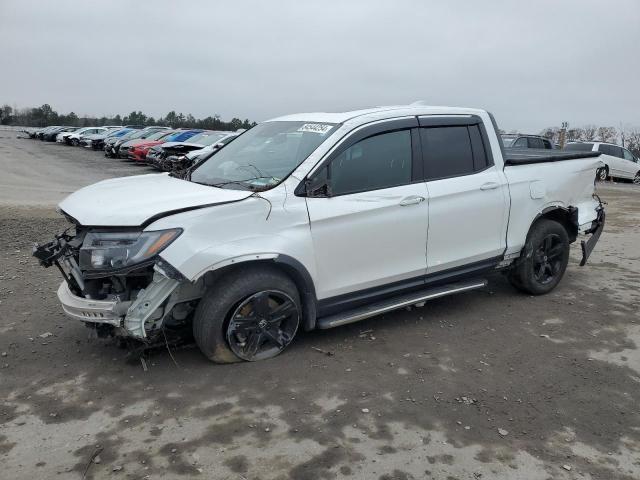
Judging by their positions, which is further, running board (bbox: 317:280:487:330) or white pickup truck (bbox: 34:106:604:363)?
running board (bbox: 317:280:487:330)

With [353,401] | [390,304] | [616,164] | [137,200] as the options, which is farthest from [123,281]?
[616,164]

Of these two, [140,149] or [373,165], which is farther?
[140,149]

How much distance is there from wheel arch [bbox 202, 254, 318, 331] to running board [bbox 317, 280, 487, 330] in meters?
0.13

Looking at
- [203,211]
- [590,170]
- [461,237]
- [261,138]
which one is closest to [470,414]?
[461,237]

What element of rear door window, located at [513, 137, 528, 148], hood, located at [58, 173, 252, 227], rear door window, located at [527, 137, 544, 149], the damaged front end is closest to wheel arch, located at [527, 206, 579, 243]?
hood, located at [58, 173, 252, 227]

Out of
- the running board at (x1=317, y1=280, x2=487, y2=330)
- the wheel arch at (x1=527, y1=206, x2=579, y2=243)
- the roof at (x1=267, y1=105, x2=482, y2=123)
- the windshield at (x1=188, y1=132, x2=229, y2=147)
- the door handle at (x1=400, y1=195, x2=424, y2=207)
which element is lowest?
the running board at (x1=317, y1=280, x2=487, y2=330)

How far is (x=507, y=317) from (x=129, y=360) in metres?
3.40

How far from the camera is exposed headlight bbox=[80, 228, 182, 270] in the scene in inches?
138

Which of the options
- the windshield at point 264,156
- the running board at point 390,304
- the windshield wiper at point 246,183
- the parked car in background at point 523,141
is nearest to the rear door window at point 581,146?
the parked car in background at point 523,141

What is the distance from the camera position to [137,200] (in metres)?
3.83

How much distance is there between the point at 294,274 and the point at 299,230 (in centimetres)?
33

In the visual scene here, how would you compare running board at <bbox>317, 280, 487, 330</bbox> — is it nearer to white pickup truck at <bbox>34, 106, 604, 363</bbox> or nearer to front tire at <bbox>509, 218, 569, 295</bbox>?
white pickup truck at <bbox>34, 106, 604, 363</bbox>

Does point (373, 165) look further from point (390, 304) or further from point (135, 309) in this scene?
point (135, 309)

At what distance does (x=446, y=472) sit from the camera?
2873 mm
